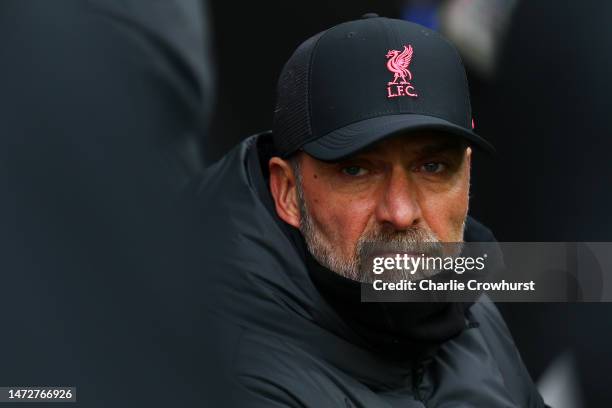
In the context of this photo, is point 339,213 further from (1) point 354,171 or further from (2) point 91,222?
(2) point 91,222

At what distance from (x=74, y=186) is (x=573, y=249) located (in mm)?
2410

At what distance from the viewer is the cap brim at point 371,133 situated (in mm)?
1652

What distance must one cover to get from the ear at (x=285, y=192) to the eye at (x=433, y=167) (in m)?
0.25

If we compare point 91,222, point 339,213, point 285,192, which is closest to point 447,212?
point 339,213

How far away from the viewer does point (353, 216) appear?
171cm

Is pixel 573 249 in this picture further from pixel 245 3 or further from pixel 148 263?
pixel 148 263

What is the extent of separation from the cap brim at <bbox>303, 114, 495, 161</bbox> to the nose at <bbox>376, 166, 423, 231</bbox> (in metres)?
0.08

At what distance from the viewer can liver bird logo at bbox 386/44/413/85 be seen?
5.64 feet

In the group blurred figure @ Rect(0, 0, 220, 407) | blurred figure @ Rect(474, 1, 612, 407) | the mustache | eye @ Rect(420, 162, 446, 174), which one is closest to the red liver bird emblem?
eye @ Rect(420, 162, 446, 174)

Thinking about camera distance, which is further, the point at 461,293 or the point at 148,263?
the point at 461,293

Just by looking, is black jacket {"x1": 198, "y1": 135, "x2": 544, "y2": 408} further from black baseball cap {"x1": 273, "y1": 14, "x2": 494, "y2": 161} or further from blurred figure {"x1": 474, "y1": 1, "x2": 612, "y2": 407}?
blurred figure {"x1": 474, "y1": 1, "x2": 612, "y2": 407}

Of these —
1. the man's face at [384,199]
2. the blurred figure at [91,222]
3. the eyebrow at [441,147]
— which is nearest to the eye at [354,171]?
the man's face at [384,199]

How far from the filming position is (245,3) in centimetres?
257

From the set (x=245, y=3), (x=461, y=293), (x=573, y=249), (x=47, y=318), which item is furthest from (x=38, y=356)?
(x=573, y=249)
